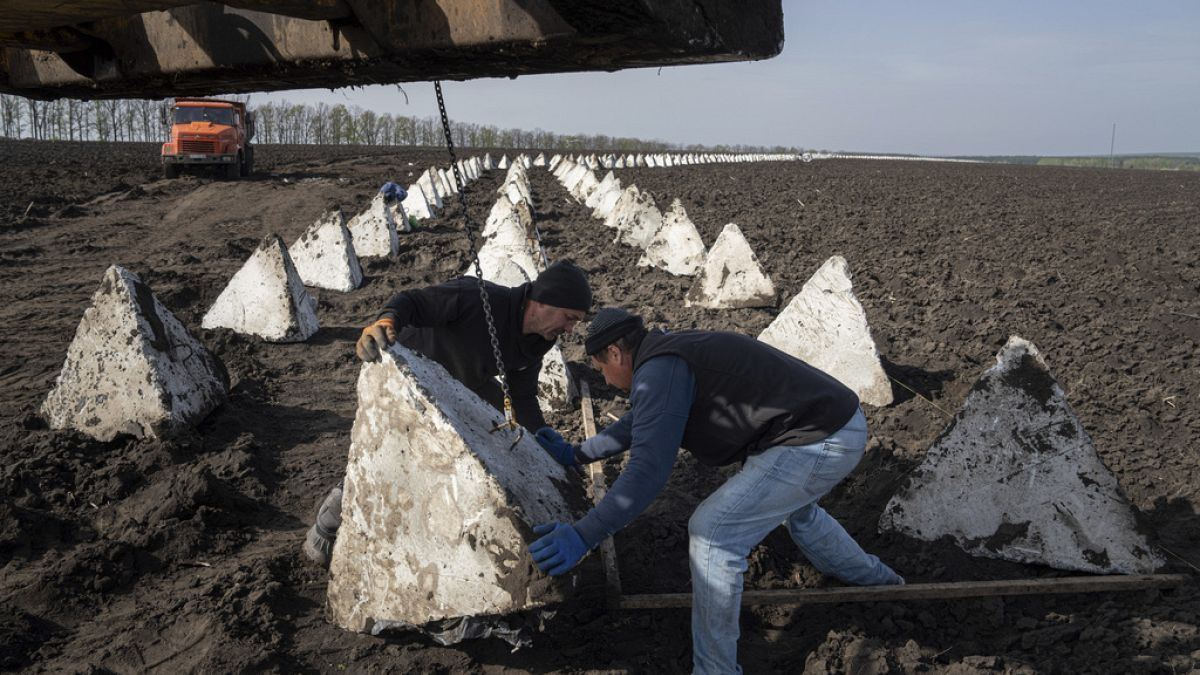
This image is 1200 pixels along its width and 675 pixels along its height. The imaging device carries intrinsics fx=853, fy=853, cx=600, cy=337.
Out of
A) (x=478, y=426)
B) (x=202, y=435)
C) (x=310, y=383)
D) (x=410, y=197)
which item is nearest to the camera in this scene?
(x=478, y=426)

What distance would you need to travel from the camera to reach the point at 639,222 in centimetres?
1308

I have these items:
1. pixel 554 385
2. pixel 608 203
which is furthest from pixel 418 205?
pixel 554 385

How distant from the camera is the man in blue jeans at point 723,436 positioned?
3.21m

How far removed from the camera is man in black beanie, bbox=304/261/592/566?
416 cm

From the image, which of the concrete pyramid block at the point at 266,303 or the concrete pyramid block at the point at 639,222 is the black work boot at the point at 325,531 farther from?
the concrete pyramid block at the point at 639,222

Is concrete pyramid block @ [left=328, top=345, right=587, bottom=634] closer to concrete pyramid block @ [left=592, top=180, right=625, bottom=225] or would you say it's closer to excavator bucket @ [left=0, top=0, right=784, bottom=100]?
excavator bucket @ [left=0, top=0, right=784, bottom=100]

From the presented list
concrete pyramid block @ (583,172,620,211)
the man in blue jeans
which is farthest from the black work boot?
concrete pyramid block @ (583,172,620,211)


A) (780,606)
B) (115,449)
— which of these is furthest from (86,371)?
(780,606)

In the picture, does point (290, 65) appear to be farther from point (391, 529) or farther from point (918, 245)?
point (918, 245)

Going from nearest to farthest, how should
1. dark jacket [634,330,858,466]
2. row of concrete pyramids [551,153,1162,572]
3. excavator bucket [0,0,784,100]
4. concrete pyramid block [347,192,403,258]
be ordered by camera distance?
excavator bucket [0,0,784,100] → dark jacket [634,330,858,466] → row of concrete pyramids [551,153,1162,572] → concrete pyramid block [347,192,403,258]

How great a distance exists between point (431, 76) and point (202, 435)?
3953 millimetres

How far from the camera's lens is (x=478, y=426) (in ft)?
11.6

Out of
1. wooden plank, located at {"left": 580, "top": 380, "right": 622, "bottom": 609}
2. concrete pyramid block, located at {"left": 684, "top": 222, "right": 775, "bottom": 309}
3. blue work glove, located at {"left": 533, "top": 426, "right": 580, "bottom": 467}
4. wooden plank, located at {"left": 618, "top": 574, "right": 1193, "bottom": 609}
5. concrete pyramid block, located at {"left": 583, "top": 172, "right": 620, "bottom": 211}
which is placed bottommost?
wooden plank, located at {"left": 618, "top": 574, "right": 1193, "bottom": 609}

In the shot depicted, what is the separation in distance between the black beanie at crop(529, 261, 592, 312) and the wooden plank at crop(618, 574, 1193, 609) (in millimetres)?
1411
